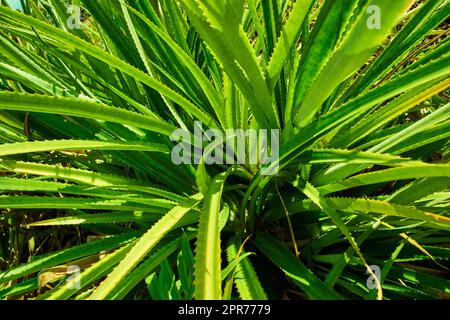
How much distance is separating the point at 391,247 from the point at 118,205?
0.48 m

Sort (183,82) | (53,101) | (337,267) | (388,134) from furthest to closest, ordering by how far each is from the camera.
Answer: (183,82), (388,134), (337,267), (53,101)

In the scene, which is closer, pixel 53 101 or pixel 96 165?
pixel 53 101

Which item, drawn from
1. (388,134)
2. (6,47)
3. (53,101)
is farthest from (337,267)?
(6,47)

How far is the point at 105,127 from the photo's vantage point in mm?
705

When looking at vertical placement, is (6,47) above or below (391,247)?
above

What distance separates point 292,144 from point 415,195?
219 mm

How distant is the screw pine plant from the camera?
18.3 inches

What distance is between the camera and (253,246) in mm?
707

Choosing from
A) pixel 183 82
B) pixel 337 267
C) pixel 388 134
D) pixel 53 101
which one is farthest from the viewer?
pixel 183 82

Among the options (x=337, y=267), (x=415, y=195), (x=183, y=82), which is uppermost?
(x=183, y=82)

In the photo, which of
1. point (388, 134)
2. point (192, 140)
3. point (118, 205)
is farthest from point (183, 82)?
point (388, 134)

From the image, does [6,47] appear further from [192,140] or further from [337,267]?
[337,267]

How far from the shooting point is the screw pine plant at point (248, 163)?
465 mm

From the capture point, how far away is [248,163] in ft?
2.22
